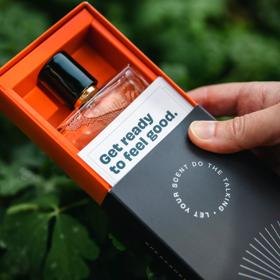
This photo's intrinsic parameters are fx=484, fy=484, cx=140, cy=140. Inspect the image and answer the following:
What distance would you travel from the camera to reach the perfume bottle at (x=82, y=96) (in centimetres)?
123

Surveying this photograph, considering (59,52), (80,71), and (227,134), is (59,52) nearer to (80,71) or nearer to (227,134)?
(80,71)

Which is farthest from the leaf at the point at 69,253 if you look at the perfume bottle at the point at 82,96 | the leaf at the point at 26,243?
the perfume bottle at the point at 82,96

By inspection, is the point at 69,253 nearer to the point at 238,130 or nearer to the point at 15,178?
the point at 15,178

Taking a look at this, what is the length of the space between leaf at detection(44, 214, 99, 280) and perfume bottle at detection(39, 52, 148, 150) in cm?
38

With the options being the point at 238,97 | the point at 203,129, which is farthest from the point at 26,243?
the point at 238,97

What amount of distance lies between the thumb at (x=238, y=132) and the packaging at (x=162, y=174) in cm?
2

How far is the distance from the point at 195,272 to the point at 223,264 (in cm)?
7

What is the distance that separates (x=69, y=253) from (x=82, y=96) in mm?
516

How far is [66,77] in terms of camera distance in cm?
123

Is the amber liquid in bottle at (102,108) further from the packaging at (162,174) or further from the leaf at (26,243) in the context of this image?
the leaf at (26,243)

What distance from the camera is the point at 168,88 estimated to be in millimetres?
1291

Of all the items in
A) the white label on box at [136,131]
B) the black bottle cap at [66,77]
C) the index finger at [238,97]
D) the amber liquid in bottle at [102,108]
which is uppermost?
the black bottle cap at [66,77]

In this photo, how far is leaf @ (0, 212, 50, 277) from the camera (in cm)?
151

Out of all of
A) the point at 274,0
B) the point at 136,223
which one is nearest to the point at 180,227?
the point at 136,223
